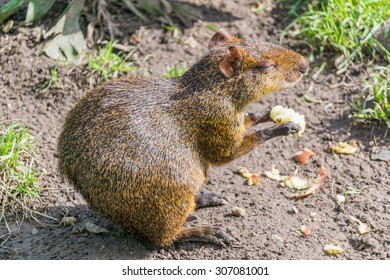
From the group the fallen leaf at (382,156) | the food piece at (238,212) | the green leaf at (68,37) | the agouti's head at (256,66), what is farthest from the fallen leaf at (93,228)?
the fallen leaf at (382,156)

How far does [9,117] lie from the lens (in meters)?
6.89

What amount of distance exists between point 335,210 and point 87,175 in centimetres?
198

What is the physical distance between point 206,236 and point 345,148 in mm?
1699

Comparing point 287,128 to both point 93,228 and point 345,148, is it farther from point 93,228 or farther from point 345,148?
point 93,228

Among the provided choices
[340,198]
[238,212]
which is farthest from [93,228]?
[340,198]

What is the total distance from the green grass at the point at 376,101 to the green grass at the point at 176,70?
1.58 metres

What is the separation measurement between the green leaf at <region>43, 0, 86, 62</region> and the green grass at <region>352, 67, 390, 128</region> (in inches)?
103

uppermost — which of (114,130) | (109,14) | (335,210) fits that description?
(114,130)

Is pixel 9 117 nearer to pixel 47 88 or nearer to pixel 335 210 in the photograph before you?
pixel 47 88

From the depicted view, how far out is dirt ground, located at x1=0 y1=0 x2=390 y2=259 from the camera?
5.72 meters

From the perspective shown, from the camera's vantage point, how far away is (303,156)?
6.68m

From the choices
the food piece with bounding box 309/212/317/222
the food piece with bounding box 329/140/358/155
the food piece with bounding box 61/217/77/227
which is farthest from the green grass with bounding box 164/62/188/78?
the food piece with bounding box 309/212/317/222

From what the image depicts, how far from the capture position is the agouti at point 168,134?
5344mm
